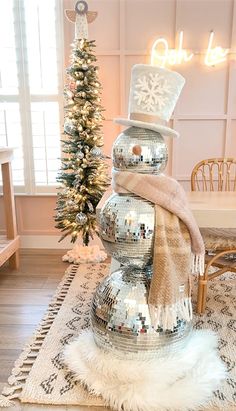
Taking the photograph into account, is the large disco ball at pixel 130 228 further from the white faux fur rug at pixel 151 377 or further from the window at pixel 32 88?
the window at pixel 32 88

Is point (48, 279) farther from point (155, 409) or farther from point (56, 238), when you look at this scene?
point (155, 409)

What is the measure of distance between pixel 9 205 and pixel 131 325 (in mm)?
1628

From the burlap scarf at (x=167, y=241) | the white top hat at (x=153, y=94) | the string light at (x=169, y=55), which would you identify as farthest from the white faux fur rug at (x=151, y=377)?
the string light at (x=169, y=55)

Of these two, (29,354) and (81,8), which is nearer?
(29,354)

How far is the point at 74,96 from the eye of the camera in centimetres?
259

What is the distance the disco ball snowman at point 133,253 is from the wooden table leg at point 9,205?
1.36 metres

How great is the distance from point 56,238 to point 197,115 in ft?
5.66

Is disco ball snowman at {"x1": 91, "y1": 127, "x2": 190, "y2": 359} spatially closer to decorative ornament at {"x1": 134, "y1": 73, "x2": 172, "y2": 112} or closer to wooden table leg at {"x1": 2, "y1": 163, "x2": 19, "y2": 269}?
decorative ornament at {"x1": 134, "y1": 73, "x2": 172, "y2": 112}

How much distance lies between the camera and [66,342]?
1.79 m

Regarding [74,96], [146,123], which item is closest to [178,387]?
[146,123]

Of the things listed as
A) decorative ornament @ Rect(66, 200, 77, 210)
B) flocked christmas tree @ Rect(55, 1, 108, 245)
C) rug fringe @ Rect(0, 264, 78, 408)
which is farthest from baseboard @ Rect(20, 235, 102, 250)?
rug fringe @ Rect(0, 264, 78, 408)

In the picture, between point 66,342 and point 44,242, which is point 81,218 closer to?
point 44,242

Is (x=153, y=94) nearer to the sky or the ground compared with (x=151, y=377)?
nearer to the sky

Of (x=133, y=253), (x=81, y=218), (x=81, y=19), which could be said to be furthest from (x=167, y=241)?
(x=81, y=19)
